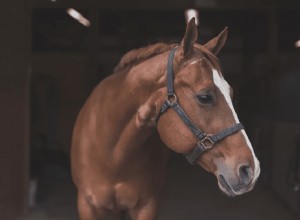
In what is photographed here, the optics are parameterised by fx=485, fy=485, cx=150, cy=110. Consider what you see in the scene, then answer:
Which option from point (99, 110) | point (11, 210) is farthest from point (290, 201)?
point (99, 110)

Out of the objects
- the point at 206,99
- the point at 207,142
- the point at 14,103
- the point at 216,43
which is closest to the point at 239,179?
the point at 207,142

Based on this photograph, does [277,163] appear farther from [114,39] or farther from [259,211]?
[114,39]

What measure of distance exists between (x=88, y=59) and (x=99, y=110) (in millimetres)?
4704

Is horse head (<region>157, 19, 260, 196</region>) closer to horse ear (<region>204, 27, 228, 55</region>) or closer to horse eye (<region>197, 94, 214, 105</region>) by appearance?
horse eye (<region>197, 94, 214, 105</region>)

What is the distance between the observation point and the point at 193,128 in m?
1.86

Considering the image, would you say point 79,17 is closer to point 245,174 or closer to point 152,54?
point 152,54

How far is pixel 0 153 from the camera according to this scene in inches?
154

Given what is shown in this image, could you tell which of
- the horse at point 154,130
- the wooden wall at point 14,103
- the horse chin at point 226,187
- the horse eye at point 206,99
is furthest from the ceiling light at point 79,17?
the horse chin at point 226,187

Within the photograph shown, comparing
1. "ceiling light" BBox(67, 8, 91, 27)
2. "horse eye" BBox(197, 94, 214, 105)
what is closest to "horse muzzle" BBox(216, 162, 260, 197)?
"horse eye" BBox(197, 94, 214, 105)

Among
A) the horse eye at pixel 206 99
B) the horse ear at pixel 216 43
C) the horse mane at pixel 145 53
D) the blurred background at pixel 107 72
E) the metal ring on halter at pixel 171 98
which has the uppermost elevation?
the horse ear at pixel 216 43

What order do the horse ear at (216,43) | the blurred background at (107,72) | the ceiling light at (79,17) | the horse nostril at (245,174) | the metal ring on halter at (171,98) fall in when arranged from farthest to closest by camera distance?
the ceiling light at (79,17), the blurred background at (107,72), the horse ear at (216,43), the metal ring on halter at (171,98), the horse nostril at (245,174)

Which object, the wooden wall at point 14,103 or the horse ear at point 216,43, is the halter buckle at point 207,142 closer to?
the horse ear at point 216,43

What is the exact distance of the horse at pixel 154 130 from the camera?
5.97 feet

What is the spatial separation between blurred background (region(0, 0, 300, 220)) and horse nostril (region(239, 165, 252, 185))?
0.86 meters
